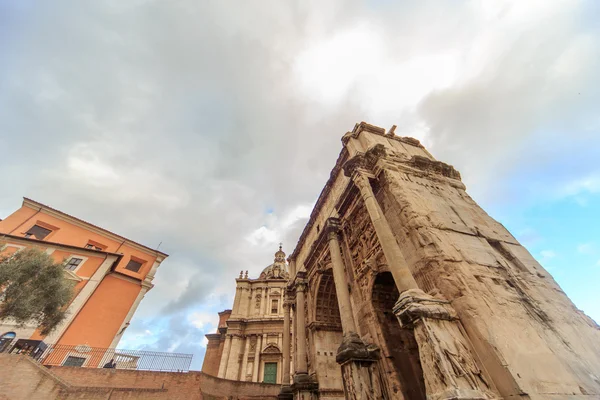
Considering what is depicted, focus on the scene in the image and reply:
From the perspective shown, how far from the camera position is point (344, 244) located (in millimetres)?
11570

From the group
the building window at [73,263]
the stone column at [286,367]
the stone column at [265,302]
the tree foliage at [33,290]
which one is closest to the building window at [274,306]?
the stone column at [265,302]

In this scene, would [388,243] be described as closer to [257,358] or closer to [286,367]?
[286,367]

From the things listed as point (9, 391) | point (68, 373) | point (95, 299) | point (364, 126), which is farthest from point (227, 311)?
point (364, 126)

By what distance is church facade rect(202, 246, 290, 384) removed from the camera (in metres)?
22.8

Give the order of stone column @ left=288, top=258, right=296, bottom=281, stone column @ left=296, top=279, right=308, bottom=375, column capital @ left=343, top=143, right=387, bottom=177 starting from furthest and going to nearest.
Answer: stone column @ left=288, top=258, right=296, bottom=281 < stone column @ left=296, top=279, right=308, bottom=375 < column capital @ left=343, top=143, right=387, bottom=177

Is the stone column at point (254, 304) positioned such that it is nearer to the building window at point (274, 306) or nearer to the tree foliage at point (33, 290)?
the building window at point (274, 306)

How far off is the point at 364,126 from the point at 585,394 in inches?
450

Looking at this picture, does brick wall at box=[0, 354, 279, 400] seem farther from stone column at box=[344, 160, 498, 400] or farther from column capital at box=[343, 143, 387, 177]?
column capital at box=[343, 143, 387, 177]

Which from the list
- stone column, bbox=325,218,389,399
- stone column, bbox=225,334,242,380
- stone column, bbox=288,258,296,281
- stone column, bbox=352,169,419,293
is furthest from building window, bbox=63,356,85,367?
stone column, bbox=352,169,419,293

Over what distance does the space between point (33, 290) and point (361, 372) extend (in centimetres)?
1818

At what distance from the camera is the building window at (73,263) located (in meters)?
19.5

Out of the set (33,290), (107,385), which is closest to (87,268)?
(33,290)

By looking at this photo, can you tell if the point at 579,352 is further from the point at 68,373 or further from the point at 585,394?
the point at 68,373

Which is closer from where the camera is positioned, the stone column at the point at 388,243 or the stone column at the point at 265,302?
the stone column at the point at 388,243
